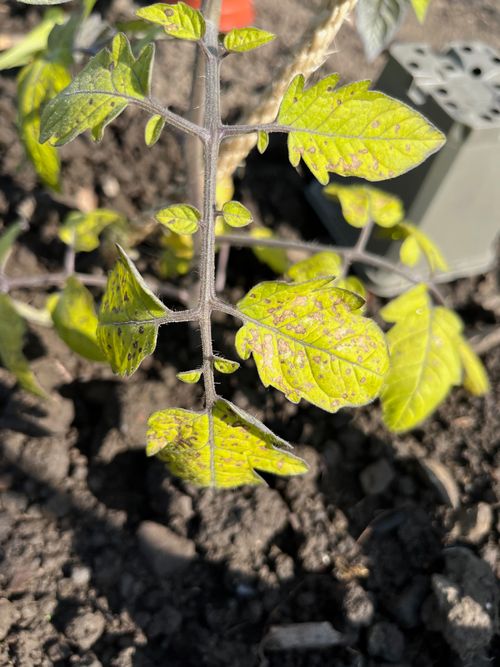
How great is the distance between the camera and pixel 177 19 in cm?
101

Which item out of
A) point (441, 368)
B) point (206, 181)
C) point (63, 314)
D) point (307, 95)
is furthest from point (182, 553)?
point (307, 95)

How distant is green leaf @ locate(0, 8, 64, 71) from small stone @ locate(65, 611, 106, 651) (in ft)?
3.56

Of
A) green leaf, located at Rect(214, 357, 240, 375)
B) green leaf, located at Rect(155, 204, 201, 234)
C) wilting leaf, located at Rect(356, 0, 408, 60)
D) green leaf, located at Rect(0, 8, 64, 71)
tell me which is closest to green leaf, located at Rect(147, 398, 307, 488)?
green leaf, located at Rect(214, 357, 240, 375)

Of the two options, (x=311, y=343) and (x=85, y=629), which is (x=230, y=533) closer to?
(x=85, y=629)

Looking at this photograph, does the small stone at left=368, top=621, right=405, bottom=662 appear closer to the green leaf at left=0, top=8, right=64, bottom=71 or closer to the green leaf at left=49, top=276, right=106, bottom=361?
the green leaf at left=49, top=276, right=106, bottom=361

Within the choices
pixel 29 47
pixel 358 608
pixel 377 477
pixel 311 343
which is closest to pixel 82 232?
pixel 29 47

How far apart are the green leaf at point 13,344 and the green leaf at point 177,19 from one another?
696 millimetres

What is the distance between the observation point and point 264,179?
2186mm

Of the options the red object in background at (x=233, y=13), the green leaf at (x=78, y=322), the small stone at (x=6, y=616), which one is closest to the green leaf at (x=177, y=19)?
the green leaf at (x=78, y=322)

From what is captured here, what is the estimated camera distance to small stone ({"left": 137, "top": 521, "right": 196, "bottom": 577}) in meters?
1.46

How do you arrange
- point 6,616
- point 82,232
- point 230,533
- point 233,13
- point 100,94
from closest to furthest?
point 100,94
point 6,616
point 230,533
point 82,232
point 233,13

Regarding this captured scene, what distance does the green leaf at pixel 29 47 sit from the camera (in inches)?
55.8

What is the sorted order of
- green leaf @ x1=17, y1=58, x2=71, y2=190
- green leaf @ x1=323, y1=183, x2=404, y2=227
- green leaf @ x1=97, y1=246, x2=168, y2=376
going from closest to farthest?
green leaf @ x1=97, y1=246, x2=168, y2=376, green leaf @ x1=17, y1=58, x2=71, y2=190, green leaf @ x1=323, y1=183, x2=404, y2=227

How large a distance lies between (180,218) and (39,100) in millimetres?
542
